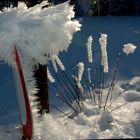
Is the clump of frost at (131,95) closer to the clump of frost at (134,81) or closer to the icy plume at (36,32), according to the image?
the clump of frost at (134,81)

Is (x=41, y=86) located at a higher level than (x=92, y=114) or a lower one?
higher

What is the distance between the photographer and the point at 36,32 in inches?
93.4

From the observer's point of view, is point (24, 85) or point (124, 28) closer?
point (24, 85)

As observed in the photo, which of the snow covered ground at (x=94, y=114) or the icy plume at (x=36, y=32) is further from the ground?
the icy plume at (x=36, y=32)

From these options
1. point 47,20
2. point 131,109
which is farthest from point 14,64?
point 131,109

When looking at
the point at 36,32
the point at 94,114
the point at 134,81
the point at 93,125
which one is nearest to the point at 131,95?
the point at 134,81

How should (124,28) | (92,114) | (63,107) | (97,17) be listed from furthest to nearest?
(97,17), (124,28), (63,107), (92,114)

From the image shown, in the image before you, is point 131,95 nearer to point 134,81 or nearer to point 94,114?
point 134,81

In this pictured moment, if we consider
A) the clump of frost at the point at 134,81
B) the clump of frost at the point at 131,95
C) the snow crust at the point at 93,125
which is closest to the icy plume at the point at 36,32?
the snow crust at the point at 93,125

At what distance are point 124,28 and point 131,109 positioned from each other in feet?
10.9

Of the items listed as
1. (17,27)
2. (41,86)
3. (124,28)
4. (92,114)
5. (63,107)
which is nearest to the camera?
(17,27)

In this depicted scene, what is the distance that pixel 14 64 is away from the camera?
240cm

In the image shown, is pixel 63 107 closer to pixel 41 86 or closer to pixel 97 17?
pixel 41 86

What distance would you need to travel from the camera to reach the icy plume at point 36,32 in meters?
2.35
